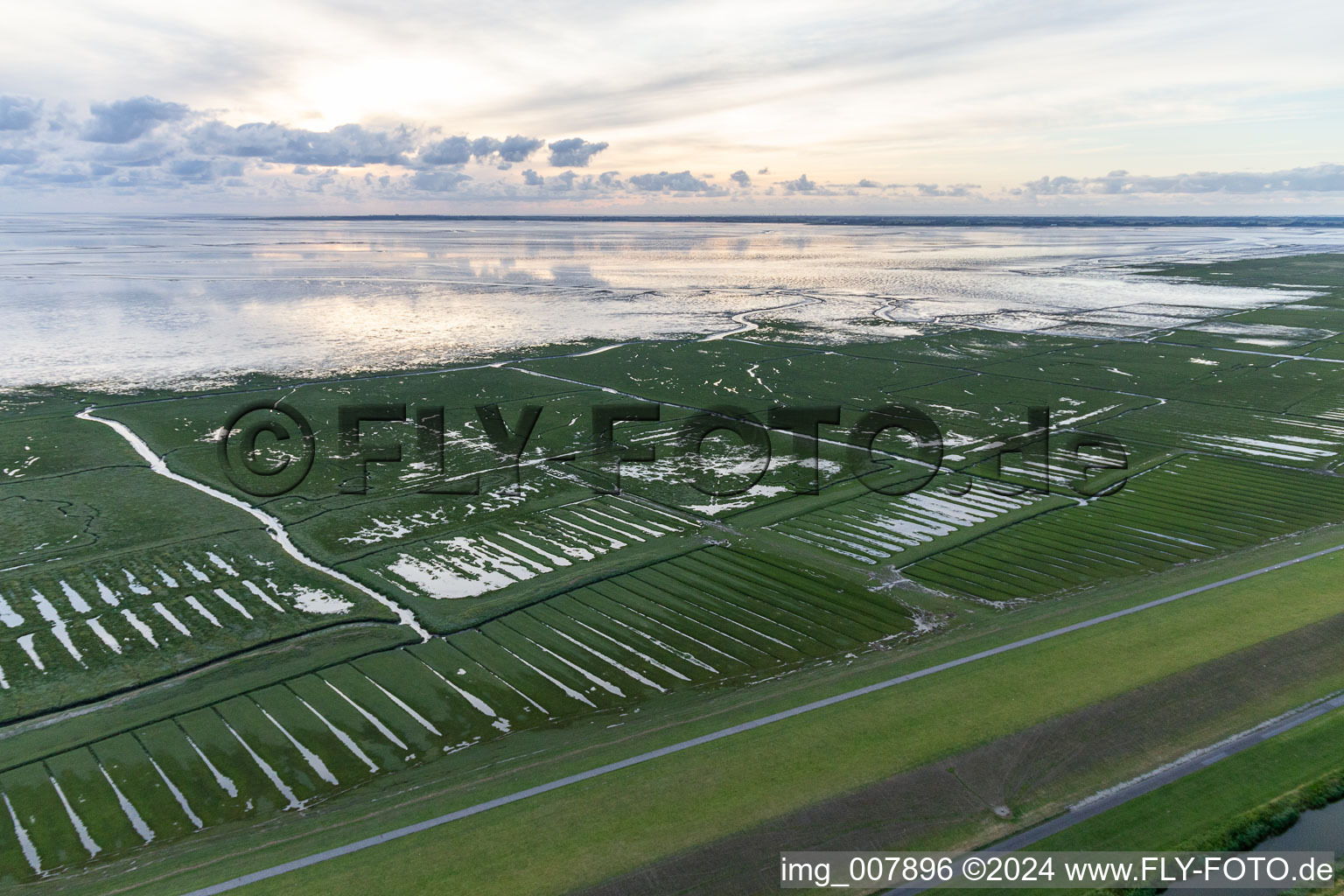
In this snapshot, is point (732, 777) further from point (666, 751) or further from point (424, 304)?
point (424, 304)

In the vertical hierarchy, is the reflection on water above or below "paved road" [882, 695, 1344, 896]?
above

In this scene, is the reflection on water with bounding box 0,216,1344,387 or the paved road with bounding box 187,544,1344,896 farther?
the reflection on water with bounding box 0,216,1344,387

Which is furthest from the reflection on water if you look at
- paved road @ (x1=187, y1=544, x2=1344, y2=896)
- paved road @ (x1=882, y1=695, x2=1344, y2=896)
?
paved road @ (x1=882, y1=695, x2=1344, y2=896)

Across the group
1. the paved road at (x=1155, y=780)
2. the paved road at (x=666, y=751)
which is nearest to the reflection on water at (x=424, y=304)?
the paved road at (x=666, y=751)

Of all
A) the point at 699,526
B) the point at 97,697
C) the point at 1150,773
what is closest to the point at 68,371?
the point at 97,697

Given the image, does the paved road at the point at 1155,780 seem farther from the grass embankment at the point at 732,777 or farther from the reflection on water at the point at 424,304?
the reflection on water at the point at 424,304

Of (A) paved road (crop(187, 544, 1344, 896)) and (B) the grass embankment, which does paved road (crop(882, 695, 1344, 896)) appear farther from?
(B) the grass embankment

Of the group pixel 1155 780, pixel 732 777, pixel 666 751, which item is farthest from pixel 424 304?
pixel 1155 780

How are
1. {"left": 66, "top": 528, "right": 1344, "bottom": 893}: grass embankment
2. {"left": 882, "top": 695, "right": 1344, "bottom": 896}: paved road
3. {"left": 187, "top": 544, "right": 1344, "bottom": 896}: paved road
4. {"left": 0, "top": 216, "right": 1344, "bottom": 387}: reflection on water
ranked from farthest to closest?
{"left": 0, "top": 216, "right": 1344, "bottom": 387}: reflection on water
{"left": 882, "top": 695, "right": 1344, "bottom": 896}: paved road
{"left": 187, "top": 544, "right": 1344, "bottom": 896}: paved road
{"left": 66, "top": 528, "right": 1344, "bottom": 893}: grass embankment
